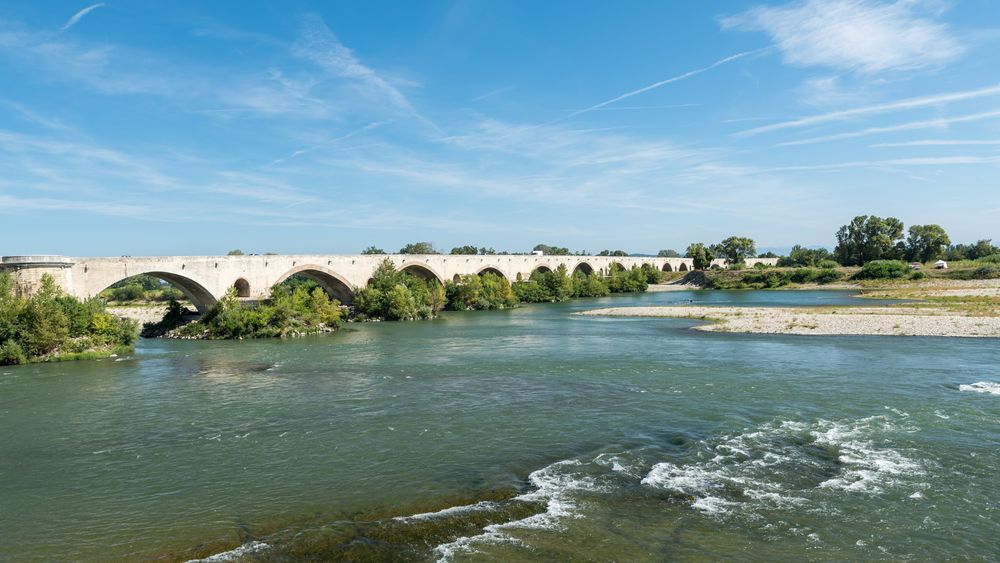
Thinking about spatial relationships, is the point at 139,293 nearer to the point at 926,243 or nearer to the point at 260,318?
the point at 260,318

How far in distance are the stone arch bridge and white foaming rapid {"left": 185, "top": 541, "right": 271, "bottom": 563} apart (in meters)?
32.0

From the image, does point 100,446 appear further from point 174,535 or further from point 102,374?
point 102,374

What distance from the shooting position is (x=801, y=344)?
33938 millimetres

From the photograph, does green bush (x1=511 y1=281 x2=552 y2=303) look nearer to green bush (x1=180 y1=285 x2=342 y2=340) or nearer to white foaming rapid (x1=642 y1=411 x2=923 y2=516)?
green bush (x1=180 y1=285 x2=342 y2=340)

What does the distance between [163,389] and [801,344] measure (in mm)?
31592

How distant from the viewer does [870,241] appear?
119 meters

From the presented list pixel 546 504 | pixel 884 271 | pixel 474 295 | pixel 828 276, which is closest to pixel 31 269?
pixel 546 504

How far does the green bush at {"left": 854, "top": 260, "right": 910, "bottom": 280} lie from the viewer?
98.6 metres

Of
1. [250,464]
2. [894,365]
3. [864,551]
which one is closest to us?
[864,551]

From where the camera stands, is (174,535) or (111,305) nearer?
(174,535)

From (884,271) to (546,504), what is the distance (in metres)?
108

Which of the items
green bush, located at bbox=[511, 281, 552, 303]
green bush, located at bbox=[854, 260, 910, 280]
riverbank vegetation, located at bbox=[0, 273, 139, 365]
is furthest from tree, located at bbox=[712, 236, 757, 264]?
riverbank vegetation, located at bbox=[0, 273, 139, 365]

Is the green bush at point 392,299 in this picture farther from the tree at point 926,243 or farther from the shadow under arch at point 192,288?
the tree at point 926,243

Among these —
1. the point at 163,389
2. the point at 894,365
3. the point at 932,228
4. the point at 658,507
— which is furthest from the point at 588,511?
the point at 932,228
